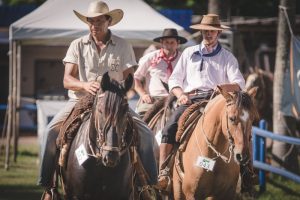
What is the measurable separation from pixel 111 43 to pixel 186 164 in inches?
79.3

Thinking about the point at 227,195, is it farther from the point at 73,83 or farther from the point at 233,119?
the point at 73,83

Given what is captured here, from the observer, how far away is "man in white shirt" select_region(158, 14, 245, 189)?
31.5 ft

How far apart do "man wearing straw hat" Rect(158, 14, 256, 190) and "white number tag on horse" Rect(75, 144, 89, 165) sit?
2.18 m

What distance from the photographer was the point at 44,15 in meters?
15.5

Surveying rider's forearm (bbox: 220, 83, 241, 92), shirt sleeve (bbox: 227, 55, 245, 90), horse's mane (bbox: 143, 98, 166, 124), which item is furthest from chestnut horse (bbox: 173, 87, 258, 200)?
horse's mane (bbox: 143, 98, 166, 124)

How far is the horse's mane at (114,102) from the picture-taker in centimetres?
692

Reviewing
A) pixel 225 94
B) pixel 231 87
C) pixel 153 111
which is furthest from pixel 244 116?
pixel 153 111

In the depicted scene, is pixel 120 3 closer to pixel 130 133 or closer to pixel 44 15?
pixel 44 15

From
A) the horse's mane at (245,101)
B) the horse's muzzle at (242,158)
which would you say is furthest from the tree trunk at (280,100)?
the horse's muzzle at (242,158)

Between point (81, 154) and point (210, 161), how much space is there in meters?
2.07

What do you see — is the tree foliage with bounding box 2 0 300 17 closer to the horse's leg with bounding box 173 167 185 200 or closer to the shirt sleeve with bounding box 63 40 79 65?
the horse's leg with bounding box 173 167 185 200

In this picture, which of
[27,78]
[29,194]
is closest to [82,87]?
[29,194]

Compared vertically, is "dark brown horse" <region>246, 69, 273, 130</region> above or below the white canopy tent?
below

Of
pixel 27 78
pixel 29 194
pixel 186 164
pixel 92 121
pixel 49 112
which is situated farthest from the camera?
pixel 27 78
